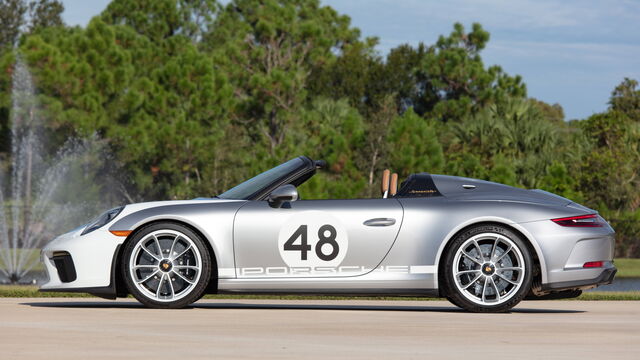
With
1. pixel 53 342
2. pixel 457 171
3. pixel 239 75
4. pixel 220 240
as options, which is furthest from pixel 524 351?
pixel 239 75

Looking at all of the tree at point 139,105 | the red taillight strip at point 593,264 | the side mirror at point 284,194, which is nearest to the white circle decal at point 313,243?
the side mirror at point 284,194

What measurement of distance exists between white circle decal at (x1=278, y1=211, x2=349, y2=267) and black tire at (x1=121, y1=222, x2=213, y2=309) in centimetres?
61

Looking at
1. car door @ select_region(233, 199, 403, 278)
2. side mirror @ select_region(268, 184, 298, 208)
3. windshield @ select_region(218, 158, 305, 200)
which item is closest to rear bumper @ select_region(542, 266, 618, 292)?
car door @ select_region(233, 199, 403, 278)

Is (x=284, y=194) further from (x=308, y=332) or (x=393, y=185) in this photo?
(x=308, y=332)

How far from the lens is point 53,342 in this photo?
5871mm

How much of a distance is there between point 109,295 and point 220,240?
3.38 feet

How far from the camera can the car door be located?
8.34 m

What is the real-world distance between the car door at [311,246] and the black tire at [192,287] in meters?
0.26

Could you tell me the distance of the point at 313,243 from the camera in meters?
8.34

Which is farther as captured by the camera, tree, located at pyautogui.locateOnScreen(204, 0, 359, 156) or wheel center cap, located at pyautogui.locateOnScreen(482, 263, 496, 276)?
tree, located at pyautogui.locateOnScreen(204, 0, 359, 156)

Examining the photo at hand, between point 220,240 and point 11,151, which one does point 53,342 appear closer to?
point 220,240

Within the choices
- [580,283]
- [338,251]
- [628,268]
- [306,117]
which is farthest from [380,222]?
[306,117]

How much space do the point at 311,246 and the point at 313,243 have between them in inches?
1.1

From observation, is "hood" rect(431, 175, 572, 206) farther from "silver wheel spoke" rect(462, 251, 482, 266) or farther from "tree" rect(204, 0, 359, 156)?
"tree" rect(204, 0, 359, 156)
